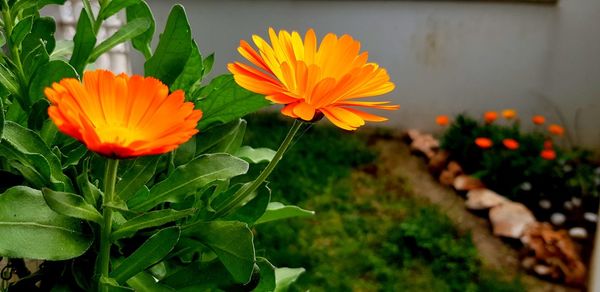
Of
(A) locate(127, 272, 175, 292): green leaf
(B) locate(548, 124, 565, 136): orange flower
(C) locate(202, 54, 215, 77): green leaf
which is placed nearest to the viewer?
(A) locate(127, 272, 175, 292): green leaf

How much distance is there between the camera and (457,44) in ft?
9.89

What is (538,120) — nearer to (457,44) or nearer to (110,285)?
(457,44)

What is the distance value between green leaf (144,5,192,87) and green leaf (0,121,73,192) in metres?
0.12

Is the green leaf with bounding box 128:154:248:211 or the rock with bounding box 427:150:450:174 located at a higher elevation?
the green leaf with bounding box 128:154:248:211

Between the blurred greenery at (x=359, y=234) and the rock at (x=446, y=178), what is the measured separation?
0.14 m

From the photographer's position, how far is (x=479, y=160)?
276 centimetres

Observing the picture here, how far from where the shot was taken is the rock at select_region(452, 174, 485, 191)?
266 centimetres

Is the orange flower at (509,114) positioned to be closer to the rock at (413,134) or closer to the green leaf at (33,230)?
the rock at (413,134)

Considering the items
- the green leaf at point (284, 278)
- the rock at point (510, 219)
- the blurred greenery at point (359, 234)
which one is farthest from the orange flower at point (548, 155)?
the green leaf at point (284, 278)

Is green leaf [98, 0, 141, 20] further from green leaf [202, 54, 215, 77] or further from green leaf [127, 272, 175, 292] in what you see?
green leaf [127, 272, 175, 292]

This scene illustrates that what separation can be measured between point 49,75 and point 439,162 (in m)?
2.39

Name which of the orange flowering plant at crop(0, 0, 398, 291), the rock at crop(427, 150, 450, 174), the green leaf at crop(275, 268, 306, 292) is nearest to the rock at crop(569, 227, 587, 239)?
the rock at crop(427, 150, 450, 174)

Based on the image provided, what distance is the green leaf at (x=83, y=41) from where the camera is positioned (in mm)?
620

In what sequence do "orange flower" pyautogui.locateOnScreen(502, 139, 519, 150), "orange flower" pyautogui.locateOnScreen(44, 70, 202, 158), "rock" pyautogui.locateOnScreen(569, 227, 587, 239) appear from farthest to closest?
"orange flower" pyautogui.locateOnScreen(502, 139, 519, 150)
"rock" pyautogui.locateOnScreen(569, 227, 587, 239)
"orange flower" pyautogui.locateOnScreen(44, 70, 202, 158)
